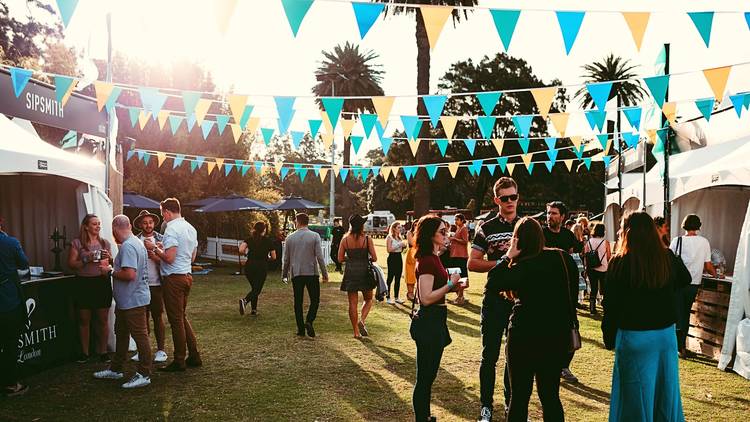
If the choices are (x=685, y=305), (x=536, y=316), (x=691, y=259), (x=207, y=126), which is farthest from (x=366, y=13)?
(x=207, y=126)

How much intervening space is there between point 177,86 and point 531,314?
23617 mm

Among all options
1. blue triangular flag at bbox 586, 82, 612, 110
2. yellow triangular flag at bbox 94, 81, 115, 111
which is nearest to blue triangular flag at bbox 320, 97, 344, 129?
yellow triangular flag at bbox 94, 81, 115, 111

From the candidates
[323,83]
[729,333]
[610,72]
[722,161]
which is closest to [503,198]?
[729,333]

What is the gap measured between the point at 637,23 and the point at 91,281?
6.28 meters

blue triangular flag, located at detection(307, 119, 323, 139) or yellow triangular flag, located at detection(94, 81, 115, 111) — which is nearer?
yellow triangular flag, located at detection(94, 81, 115, 111)

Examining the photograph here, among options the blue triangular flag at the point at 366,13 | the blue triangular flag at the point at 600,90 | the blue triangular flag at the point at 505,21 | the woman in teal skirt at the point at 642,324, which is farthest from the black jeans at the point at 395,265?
the woman in teal skirt at the point at 642,324

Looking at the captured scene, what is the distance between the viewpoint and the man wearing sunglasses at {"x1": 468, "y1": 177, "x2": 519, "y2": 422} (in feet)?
14.1

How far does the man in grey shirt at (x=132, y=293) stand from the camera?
5613 millimetres

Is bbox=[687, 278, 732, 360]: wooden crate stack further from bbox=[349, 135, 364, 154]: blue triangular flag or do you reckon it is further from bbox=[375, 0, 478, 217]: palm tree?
bbox=[375, 0, 478, 217]: palm tree

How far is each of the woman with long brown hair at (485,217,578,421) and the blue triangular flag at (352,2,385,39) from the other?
8.36ft

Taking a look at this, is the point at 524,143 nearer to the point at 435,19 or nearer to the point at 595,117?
the point at 595,117

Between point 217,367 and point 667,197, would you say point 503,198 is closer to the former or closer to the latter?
point 217,367

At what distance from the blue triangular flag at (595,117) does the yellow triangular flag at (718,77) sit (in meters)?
2.95

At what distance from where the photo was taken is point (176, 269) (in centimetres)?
597
